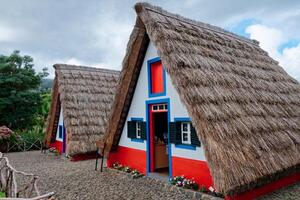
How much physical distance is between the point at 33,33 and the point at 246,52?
9786 millimetres

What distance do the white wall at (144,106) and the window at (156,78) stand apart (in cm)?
18

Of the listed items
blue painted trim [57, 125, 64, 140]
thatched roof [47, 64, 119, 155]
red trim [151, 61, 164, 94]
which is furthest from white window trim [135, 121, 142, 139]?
blue painted trim [57, 125, 64, 140]

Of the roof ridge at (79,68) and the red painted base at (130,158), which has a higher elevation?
the roof ridge at (79,68)

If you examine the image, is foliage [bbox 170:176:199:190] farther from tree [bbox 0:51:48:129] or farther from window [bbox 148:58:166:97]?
tree [bbox 0:51:48:129]

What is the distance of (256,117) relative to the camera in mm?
6852

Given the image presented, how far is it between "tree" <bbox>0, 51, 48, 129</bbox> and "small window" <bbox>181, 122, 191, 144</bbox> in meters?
14.3

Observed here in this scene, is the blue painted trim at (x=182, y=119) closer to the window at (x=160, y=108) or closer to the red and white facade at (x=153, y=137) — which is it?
the red and white facade at (x=153, y=137)

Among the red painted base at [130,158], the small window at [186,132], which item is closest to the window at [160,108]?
the small window at [186,132]

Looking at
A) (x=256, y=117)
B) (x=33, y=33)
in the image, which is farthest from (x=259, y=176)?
(x=33, y=33)

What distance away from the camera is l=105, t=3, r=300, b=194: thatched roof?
18.3ft

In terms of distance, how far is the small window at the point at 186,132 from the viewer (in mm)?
7424

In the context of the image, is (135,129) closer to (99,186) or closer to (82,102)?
(99,186)

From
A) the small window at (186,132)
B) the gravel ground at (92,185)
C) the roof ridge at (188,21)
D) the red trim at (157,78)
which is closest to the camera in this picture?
the gravel ground at (92,185)

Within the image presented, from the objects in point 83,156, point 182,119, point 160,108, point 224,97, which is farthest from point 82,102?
point 224,97
